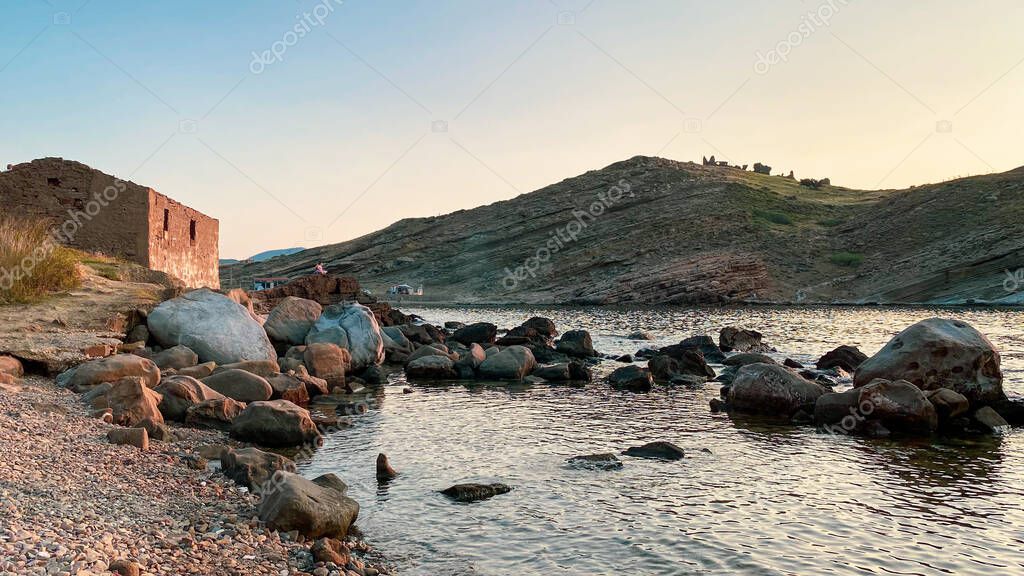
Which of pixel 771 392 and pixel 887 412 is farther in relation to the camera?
pixel 771 392

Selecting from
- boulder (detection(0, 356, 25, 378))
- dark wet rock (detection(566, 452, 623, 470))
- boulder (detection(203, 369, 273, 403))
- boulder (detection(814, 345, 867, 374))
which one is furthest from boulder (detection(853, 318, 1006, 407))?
boulder (detection(0, 356, 25, 378))

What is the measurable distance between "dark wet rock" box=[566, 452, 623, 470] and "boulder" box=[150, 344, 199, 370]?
30.1 ft

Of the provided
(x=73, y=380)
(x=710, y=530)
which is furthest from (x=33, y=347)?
(x=710, y=530)

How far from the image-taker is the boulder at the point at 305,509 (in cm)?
746

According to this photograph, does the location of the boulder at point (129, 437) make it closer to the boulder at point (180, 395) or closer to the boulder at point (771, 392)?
the boulder at point (180, 395)

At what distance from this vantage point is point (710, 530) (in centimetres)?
819

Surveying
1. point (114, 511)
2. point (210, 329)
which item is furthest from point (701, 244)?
point (114, 511)

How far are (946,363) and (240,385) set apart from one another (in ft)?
46.4

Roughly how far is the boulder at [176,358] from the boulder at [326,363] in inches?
112

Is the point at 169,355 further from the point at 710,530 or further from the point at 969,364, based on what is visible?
the point at 969,364

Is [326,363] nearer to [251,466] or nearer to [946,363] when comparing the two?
[251,466]

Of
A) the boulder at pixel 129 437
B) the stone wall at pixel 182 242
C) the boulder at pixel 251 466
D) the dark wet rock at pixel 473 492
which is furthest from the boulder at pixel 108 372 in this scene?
the stone wall at pixel 182 242

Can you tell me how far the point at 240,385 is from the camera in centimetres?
1433

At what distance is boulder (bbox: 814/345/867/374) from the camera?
69.8 feet
